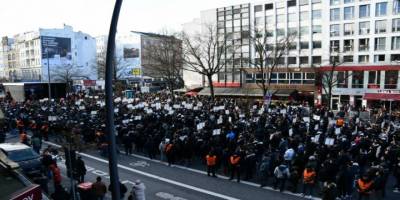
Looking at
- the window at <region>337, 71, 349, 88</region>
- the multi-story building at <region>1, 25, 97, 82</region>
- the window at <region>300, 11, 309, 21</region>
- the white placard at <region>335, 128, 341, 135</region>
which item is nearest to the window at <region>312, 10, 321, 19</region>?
the window at <region>300, 11, 309, 21</region>

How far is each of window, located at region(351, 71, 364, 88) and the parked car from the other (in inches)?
1600

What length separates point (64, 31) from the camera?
9875 centimetres

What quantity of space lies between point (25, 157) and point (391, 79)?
41.0 meters

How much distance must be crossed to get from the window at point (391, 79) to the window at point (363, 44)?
15.9ft

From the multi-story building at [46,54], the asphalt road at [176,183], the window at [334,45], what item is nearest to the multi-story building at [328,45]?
the window at [334,45]

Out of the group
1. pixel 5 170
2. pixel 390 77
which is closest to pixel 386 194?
pixel 5 170

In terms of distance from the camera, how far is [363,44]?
151 ft

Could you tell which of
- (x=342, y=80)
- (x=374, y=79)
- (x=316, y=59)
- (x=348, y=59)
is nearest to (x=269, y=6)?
(x=316, y=59)

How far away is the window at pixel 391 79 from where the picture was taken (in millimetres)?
41531

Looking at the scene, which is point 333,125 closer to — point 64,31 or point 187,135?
point 187,135

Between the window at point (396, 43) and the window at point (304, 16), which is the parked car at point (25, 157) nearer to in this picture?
the window at point (396, 43)

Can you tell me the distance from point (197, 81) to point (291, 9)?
2199 cm

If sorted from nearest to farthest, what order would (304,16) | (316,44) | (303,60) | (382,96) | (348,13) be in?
1. (382,96)
2. (348,13)
3. (316,44)
4. (303,60)
5. (304,16)

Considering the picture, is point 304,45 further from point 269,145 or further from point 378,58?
point 269,145
